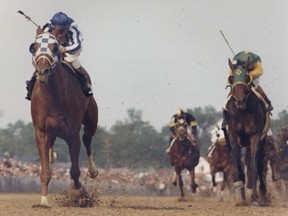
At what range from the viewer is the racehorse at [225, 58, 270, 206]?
1681cm

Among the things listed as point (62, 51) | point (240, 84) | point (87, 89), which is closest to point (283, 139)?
point (240, 84)

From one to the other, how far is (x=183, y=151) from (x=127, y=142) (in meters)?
52.0

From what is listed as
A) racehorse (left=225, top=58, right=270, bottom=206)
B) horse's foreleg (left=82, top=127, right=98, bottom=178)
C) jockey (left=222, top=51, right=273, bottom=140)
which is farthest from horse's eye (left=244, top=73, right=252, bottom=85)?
horse's foreleg (left=82, top=127, right=98, bottom=178)

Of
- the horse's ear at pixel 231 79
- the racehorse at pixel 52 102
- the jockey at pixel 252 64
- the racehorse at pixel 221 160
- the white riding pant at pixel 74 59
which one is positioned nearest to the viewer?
the racehorse at pixel 52 102

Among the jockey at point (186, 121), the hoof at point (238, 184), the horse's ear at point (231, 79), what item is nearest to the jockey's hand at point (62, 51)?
the horse's ear at point (231, 79)

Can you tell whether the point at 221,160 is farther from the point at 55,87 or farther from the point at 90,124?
the point at 55,87

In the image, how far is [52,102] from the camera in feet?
48.7

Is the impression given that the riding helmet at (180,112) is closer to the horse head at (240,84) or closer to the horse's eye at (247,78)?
the horse head at (240,84)

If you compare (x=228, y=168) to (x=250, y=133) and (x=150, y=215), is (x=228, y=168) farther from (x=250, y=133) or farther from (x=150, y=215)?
(x=150, y=215)

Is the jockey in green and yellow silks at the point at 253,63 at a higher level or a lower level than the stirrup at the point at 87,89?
higher

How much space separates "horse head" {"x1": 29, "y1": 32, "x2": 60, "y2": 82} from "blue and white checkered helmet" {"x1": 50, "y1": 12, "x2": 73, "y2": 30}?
1.40m

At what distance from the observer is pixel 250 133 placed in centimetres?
1734

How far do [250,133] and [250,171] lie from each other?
30.5 inches

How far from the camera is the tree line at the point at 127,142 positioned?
68219 millimetres
